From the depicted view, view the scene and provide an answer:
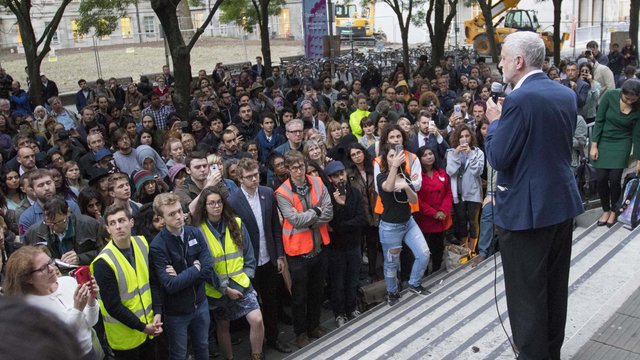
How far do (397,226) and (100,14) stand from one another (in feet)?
60.0

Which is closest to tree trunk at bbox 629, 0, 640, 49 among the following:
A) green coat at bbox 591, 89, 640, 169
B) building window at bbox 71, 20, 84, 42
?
green coat at bbox 591, 89, 640, 169

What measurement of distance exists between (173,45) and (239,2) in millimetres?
15700

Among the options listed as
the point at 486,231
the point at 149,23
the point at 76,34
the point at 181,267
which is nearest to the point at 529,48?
the point at 181,267

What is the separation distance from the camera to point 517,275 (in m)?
3.47

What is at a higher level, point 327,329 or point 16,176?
point 16,176

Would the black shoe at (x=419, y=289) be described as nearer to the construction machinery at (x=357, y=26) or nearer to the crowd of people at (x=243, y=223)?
the crowd of people at (x=243, y=223)

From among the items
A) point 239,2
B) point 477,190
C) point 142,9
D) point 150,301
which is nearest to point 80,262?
point 150,301

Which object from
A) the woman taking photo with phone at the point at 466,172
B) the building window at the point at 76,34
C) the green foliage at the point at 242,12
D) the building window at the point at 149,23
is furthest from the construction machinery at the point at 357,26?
the woman taking photo with phone at the point at 466,172

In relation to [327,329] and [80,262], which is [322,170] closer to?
[327,329]

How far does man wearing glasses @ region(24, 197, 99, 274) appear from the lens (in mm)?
5648

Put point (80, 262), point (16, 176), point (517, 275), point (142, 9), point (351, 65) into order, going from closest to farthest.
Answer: point (517, 275)
point (80, 262)
point (16, 176)
point (351, 65)
point (142, 9)

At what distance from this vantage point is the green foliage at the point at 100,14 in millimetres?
20938

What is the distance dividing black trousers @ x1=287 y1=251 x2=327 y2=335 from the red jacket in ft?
4.46

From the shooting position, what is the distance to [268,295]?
6.47 metres
